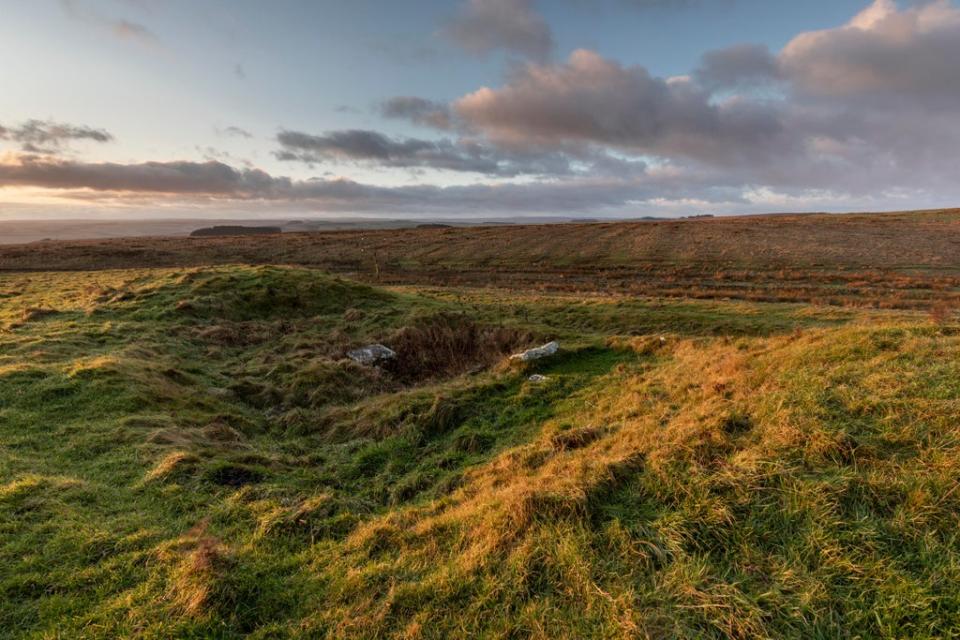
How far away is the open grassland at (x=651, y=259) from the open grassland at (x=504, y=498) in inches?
993

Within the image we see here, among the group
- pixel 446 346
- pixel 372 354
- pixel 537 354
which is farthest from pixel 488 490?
pixel 446 346

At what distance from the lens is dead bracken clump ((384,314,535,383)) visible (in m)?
17.4

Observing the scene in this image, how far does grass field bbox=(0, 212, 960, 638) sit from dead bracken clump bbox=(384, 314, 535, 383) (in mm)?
283

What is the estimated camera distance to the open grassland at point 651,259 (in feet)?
112

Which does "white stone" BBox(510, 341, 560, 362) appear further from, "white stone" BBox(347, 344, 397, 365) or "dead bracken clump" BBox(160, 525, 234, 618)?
"dead bracken clump" BBox(160, 525, 234, 618)

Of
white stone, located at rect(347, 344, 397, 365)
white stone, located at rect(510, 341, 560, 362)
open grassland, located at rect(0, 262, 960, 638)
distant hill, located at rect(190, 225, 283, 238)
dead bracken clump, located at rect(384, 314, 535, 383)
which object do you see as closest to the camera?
open grassland, located at rect(0, 262, 960, 638)

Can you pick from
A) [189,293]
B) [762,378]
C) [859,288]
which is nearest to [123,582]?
[762,378]

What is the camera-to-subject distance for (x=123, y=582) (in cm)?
556

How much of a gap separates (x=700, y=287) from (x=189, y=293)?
114ft

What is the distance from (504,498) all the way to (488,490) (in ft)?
3.72

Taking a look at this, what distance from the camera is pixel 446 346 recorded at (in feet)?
63.7

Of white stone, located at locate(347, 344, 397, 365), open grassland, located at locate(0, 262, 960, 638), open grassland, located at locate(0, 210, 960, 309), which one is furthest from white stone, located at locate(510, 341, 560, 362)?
open grassland, located at locate(0, 210, 960, 309)

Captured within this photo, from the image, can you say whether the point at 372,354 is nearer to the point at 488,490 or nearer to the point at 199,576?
the point at 488,490

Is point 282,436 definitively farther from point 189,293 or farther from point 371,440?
point 189,293
